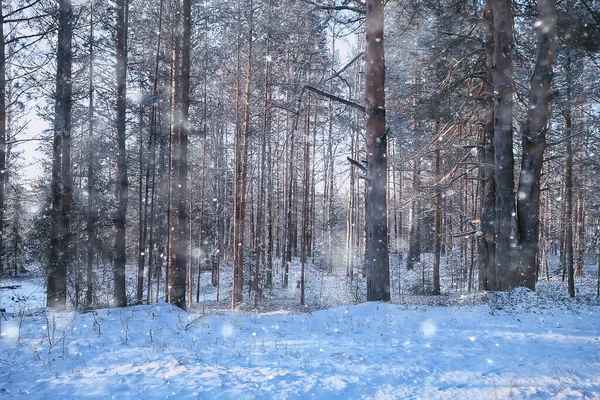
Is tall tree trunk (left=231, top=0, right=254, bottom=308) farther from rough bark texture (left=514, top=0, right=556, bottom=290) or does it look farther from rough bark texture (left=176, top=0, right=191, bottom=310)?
rough bark texture (left=514, top=0, right=556, bottom=290)

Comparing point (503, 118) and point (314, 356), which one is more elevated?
point (503, 118)

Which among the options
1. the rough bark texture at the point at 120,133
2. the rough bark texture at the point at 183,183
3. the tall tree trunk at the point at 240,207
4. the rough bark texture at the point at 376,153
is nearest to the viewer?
the rough bark texture at the point at 376,153

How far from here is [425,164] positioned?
76.9ft

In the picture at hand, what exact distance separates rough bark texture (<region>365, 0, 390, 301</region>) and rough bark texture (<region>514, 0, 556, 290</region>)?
3431mm

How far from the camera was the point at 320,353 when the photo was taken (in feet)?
16.3

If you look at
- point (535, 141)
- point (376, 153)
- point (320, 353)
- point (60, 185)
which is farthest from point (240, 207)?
point (535, 141)

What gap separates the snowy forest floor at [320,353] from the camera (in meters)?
3.72

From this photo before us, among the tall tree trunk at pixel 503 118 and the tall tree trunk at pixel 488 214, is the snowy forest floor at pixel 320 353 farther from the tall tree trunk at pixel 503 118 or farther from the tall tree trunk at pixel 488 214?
the tall tree trunk at pixel 488 214

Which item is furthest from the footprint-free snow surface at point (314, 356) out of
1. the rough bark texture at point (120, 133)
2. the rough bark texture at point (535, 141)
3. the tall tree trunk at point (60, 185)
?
the rough bark texture at point (120, 133)

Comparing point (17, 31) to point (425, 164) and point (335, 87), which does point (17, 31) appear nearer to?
point (335, 87)

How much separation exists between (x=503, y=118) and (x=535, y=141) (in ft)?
3.30

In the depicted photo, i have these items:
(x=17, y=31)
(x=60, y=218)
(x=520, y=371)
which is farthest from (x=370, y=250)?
(x=17, y=31)

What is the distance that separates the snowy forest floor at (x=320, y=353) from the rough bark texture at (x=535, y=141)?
1.09 m

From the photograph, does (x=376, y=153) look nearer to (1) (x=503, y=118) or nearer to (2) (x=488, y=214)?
(1) (x=503, y=118)
